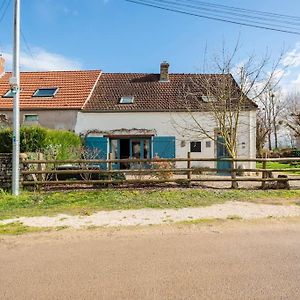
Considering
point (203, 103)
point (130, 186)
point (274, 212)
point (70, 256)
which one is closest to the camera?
point (70, 256)

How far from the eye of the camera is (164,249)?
5.25 m

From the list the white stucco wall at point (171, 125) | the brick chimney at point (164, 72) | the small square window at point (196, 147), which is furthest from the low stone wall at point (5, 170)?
the brick chimney at point (164, 72)

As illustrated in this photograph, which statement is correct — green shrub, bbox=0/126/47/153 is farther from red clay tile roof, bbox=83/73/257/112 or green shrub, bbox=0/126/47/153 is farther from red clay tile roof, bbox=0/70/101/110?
red clay tile roof, bbox=83/73/257/112

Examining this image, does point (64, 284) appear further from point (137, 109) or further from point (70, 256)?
point (137, 109)

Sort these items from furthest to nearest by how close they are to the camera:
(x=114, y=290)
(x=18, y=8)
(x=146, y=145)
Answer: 1. (x=146, y=145)
2. (x=18, y=8)
3. (x=114, y=290)

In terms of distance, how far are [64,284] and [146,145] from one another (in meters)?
16.5

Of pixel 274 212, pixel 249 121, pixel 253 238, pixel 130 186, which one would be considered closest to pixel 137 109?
pixel 249 121

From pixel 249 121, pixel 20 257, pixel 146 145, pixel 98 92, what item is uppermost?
pixel 98 92

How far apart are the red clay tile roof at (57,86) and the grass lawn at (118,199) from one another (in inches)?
417

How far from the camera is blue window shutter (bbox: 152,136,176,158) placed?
19.8 metres

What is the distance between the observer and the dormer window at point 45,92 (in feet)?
68.2

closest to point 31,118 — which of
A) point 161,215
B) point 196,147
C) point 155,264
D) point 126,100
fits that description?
point 126,100

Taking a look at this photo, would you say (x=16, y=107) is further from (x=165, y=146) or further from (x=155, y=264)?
(x=165, y=146)

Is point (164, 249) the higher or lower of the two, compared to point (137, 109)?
lower
